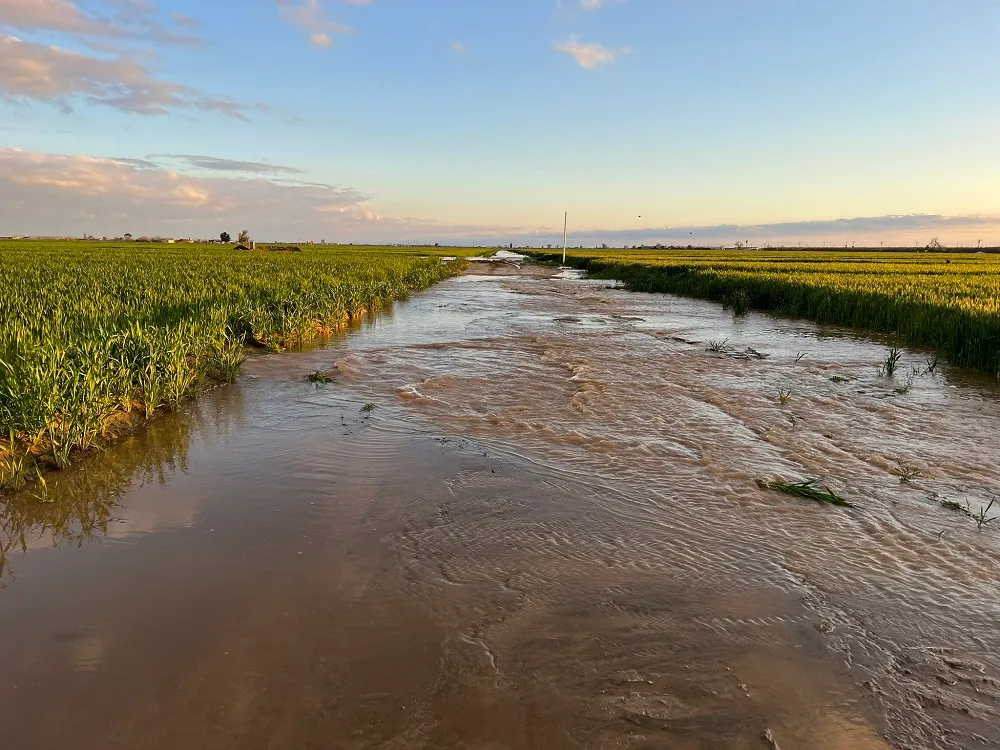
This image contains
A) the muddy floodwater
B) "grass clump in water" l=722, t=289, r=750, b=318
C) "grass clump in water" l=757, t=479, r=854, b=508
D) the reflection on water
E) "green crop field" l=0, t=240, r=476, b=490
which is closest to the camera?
the muddy floodwater

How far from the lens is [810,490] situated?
16.4ft

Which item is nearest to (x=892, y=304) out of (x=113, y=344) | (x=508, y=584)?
(x=508, y=584)

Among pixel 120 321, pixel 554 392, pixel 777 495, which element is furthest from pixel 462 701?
pixel 120 321

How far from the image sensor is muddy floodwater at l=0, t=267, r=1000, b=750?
2568 millimetres

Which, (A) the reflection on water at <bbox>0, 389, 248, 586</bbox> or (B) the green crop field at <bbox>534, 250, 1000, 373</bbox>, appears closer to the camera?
(A) the reflection on water at <bbox>0, 389, 248, 586</bbox>

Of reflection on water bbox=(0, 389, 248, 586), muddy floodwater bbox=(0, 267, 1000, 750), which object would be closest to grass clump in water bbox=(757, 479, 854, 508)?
muddy floodwater bbox=(0, 267, 1000, 750)

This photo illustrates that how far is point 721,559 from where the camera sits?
3959 millimetres

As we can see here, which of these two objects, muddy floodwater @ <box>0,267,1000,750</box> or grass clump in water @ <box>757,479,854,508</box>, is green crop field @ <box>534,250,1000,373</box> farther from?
grass clump in water @ <box>757,479,854,508</box>

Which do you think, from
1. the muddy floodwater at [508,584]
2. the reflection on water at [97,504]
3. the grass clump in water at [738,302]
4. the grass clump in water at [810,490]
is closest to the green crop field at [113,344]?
the reflection on water at [97,504]

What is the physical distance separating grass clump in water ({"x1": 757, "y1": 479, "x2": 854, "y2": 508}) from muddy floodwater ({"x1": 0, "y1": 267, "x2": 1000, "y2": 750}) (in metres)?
0.11

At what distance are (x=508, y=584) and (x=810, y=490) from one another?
3020mm

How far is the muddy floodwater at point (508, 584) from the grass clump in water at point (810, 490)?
0.37 feet

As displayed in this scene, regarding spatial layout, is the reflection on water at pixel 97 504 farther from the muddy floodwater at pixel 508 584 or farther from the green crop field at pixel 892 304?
the green crop field at pixel 892 304

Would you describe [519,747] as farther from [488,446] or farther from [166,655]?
[488,446]
